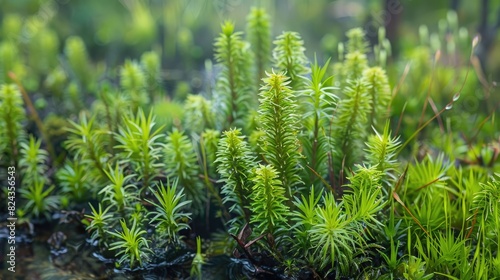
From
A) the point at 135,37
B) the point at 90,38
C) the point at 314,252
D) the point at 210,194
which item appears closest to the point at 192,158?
the point at 210,194

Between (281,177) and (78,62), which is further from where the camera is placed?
(78,62)

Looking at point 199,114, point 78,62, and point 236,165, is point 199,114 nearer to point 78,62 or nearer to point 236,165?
point 236,165

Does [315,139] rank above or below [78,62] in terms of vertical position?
below

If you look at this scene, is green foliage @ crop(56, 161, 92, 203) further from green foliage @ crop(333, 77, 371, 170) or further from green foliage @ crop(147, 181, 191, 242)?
green foliage @ crop(333, 77, 371, 170)

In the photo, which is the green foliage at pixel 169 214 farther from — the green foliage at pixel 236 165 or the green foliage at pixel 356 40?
the green foliage at pixel 356 40

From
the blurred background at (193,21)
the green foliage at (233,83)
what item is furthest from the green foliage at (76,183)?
the blurred background at (193,21)

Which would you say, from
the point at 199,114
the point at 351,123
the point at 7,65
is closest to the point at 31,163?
the point at 199,114
